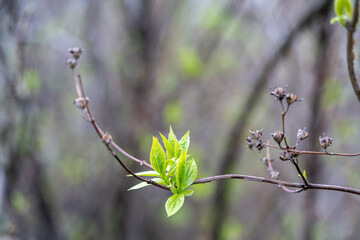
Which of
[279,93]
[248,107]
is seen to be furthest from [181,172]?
[248,107]

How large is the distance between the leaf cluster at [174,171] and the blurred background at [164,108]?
1819mm

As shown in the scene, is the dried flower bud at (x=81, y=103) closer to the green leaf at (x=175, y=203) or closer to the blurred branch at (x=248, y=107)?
the green leaf at (x=175, y=203)

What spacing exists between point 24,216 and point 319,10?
3064 mm

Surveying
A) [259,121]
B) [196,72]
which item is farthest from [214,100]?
[196,72]

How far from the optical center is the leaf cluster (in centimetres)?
83

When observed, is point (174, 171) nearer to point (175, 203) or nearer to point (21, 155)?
point (175, 203)

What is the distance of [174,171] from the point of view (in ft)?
2.92

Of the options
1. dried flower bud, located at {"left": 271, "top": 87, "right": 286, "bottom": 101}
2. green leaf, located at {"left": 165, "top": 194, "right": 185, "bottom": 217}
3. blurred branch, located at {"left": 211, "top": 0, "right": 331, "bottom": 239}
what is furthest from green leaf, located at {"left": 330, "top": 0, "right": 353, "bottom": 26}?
blurred branch, located at {"left": 211, "top": 0, "right": 331, "bottom": 239}

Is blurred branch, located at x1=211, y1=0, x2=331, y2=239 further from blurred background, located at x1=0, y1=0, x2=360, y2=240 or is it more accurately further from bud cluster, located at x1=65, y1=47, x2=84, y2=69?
bud cluster, located at x1=65, y1=47, x2=84, y2=69

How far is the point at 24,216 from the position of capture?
11.2 ft

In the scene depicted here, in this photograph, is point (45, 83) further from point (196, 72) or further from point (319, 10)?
point (319, 10)

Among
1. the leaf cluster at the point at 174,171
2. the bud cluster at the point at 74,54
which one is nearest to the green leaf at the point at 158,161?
the leaf cluster at the point at 174,171

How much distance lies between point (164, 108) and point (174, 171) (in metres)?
3.17

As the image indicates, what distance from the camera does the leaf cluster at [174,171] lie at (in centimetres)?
83
